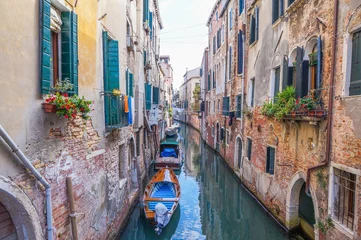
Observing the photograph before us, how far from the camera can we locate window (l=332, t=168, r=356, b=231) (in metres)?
4.82

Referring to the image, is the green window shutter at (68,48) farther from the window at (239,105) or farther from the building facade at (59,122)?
the window at (239,105)

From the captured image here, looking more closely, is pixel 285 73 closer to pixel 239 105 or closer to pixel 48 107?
pixel 239 105

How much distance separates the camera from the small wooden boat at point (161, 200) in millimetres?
→ 7691

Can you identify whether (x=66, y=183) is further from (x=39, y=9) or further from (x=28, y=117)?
(x=39, y=9)

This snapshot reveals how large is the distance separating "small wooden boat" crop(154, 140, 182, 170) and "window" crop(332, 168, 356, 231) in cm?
1028

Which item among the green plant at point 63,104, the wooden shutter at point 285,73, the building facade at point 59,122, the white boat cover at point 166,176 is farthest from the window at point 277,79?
the green plant at point 63,104

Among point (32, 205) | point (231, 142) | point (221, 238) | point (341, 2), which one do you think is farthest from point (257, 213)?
point (32, 205)

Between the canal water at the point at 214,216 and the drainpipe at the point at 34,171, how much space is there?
4.10 meters

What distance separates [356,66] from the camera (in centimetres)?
468

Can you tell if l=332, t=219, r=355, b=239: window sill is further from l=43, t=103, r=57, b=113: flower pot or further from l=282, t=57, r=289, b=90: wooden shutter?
l=43, t=103, r=57, b=113: flower pot

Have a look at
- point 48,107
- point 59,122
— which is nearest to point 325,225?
point 59,122

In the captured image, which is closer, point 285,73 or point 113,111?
point 113,111

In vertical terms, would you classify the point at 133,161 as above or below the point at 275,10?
below

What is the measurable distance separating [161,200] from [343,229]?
201 inches
